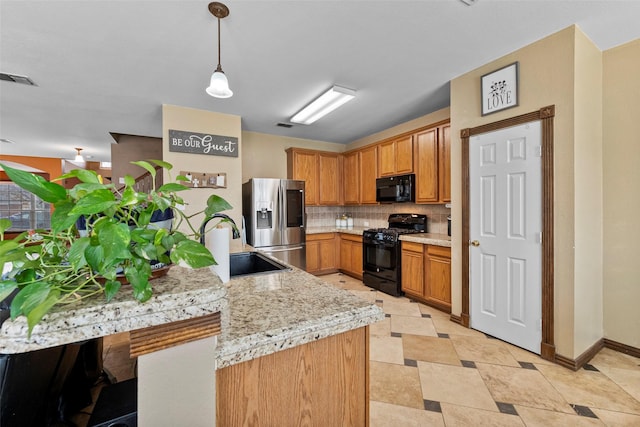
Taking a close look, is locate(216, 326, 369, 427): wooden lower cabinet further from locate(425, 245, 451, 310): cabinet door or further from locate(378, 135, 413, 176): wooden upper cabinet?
locate(378, 135, 413, 176): wooden upper cabinet

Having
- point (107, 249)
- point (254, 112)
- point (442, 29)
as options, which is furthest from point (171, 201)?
point (254, 112)

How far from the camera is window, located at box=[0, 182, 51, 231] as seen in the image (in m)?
6.51

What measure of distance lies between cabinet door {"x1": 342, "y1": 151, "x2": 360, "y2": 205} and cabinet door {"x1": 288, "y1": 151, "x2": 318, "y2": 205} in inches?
25.0

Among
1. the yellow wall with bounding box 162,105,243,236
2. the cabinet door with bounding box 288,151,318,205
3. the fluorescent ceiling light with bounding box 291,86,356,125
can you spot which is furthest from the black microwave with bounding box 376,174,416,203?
the yellow wall with bounding box 162,105,243,236

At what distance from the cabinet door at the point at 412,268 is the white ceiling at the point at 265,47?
6.15 feet

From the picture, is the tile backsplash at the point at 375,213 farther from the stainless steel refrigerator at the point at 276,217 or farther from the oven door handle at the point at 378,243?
the stainless steel refrigerator at the point at 276,217

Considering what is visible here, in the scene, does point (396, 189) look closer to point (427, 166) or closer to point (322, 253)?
point (427, 166)

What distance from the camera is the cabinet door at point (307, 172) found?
473 centimetres

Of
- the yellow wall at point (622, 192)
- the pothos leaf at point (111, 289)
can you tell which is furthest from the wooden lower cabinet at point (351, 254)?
the pothos leaf at point (111, 289)

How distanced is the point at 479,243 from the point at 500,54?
5.58ft

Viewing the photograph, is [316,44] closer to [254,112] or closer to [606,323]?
[254,112]

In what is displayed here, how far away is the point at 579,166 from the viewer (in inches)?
80.4

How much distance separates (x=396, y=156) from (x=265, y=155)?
89.0 inches

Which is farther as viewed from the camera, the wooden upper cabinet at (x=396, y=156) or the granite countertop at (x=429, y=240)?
the wooden upper cabinet at (x=396, y=156)
